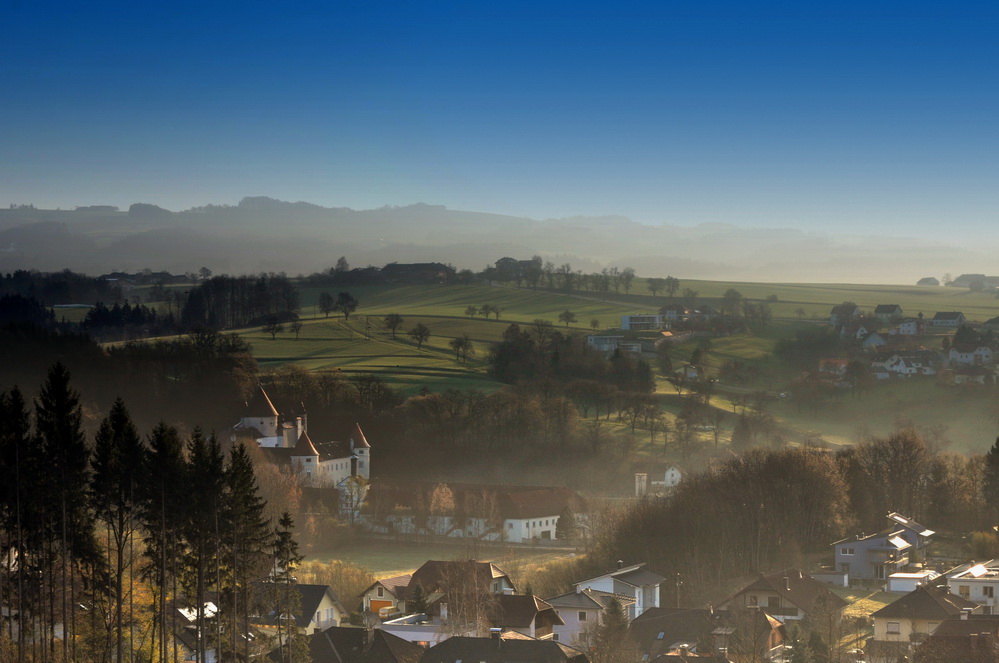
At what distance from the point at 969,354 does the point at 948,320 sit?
25533 mm

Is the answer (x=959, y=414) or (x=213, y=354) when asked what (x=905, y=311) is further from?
(x=213, y=354)

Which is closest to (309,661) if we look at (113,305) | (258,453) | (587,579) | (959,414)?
(587,579)

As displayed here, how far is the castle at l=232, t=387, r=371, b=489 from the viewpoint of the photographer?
9375cm

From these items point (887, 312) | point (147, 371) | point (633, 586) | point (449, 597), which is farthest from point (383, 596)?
point (887, 312)

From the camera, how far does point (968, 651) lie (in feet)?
146

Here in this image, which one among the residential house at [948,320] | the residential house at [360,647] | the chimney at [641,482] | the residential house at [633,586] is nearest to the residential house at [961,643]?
the residential house at [633,586]

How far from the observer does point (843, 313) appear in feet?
522

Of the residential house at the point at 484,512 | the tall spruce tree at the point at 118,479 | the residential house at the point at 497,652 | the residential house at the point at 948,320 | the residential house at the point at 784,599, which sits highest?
the residential house at the point at 948,320

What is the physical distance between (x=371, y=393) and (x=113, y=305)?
52.5 meters

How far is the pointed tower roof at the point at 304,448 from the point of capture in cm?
9469

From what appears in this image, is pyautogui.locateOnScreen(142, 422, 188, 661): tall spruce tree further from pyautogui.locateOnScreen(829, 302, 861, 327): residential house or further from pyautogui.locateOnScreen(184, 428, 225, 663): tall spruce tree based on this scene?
pyautogui.locateOnScreen(829, 302, 861, 327): residential house

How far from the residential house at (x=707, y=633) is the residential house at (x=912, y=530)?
21.6 metres

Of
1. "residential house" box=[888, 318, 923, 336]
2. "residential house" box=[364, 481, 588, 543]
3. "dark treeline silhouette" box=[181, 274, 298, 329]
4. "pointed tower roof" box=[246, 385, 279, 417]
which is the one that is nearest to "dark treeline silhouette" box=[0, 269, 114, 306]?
"dark treeline silhouette" box=[181, 274, 298, 329]

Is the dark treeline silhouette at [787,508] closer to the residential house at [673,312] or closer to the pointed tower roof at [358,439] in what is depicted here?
the pointed tower roof at [358,439]
